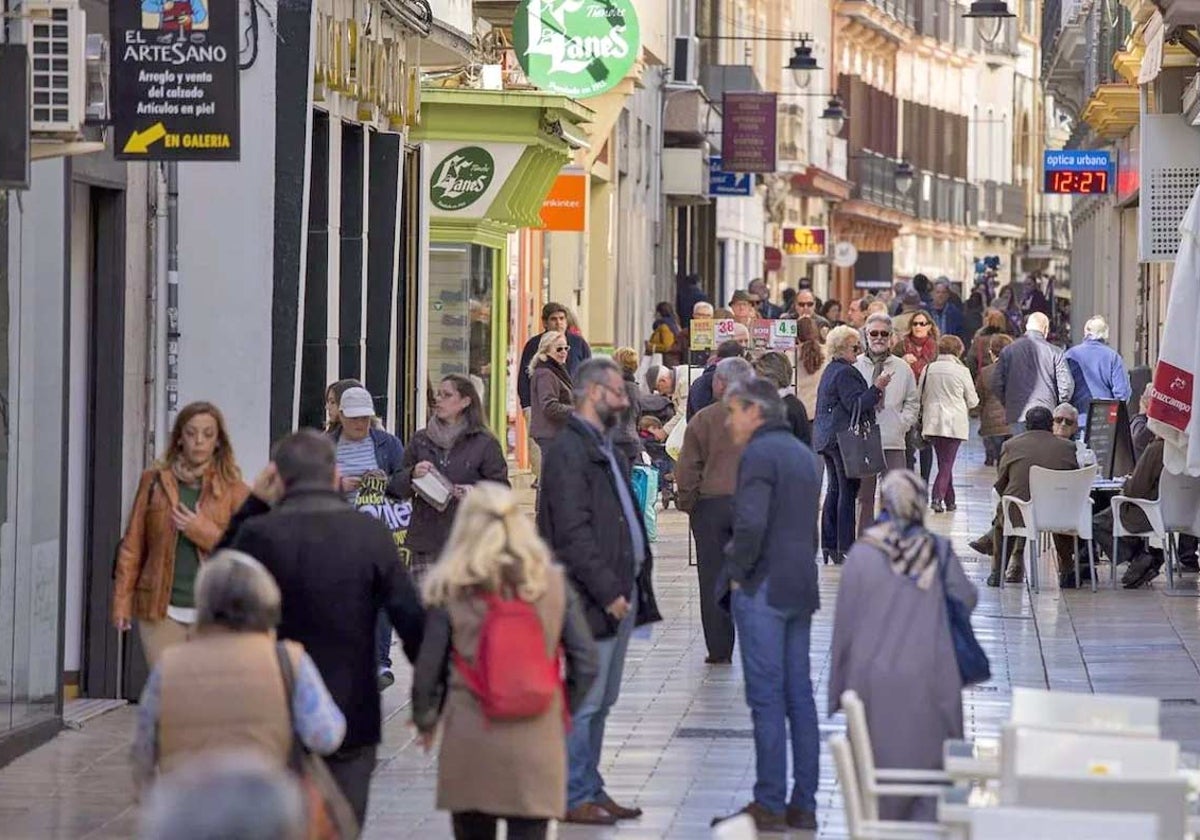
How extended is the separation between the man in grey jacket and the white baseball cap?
14.1 m

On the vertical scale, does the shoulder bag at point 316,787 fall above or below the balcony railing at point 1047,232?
below

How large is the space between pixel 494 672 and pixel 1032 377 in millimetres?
19651

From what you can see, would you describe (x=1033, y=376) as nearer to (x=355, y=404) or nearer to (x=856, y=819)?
(x=355, y=404)

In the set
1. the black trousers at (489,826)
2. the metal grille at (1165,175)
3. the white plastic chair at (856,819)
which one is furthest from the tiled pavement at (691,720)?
the metal grille at (1165,175)

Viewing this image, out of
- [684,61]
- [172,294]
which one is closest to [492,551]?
[172,294]

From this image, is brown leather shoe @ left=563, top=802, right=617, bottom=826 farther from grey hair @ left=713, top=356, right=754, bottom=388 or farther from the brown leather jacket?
grey hair @ left=713, top=356, right=754, bottom=388

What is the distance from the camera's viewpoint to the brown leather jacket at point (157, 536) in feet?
36.6

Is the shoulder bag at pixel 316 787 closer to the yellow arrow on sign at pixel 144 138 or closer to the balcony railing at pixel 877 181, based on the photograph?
the yellow arrow on sign at pixel 144 138

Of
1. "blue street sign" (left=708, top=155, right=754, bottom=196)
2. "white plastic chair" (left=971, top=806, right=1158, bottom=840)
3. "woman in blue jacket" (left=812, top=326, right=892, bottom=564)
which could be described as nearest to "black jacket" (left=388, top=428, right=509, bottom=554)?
"white plastic chair" (left=971, top=806, right=1158, bottom=840)

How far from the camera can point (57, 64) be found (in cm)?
1143

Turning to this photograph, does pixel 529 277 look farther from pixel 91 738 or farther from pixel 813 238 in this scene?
pixel 813 238

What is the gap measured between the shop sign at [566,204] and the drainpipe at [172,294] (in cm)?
1509

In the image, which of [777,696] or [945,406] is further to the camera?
[945,406]

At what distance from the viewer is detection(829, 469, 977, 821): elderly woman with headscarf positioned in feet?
31.2
